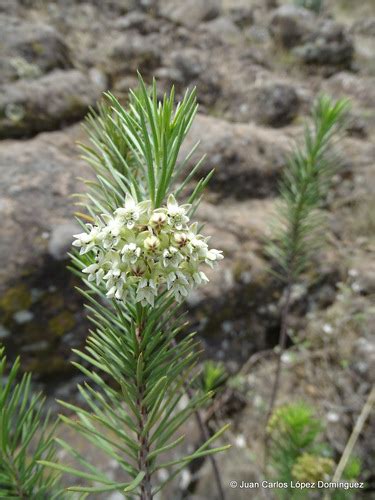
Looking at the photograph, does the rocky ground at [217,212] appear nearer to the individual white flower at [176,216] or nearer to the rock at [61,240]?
the rock at [61,240]

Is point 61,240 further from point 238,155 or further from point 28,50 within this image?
point 28,50

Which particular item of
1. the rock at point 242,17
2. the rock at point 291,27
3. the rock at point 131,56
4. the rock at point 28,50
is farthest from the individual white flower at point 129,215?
the rock at point 242,17

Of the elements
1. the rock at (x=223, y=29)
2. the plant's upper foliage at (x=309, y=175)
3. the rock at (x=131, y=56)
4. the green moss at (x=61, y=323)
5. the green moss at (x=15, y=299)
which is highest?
the rock at (x=223, y=29)

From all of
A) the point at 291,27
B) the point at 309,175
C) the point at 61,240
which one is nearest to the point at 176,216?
the point at 309,175

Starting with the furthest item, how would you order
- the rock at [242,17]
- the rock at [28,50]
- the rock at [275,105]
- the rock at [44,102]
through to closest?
the rock at [242,17] < the rock at [275,105] < the rock at [28,50] < the rock at [44,102]

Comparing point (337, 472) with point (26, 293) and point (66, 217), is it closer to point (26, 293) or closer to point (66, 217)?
point (26, 293)

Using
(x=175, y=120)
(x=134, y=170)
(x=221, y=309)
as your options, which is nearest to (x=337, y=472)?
(x=221, y=309)

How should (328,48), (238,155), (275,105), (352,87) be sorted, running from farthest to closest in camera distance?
(328,48) < (352,87) < (275,105) < (238,155)
